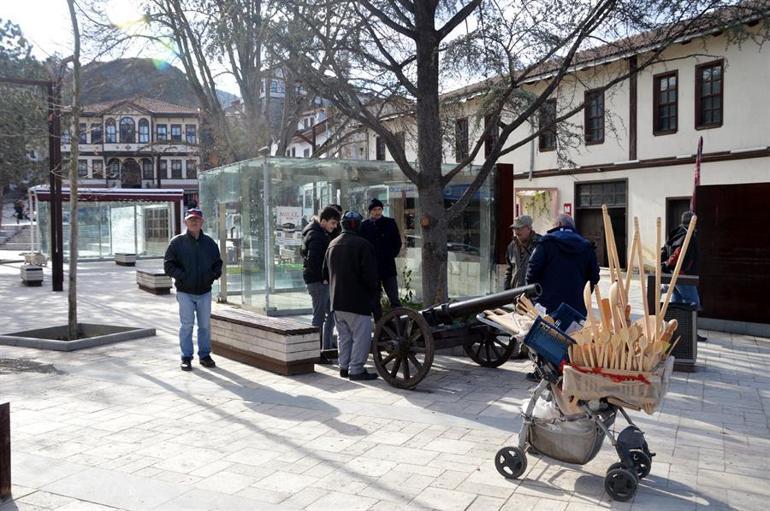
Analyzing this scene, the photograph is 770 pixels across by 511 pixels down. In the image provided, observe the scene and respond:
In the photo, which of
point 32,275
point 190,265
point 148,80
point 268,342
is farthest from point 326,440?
point 148,80

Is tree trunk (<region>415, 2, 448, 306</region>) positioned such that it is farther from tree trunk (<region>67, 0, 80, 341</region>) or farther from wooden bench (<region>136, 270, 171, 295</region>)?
wooden bench (<region>136, 270, 171, 295</region>)

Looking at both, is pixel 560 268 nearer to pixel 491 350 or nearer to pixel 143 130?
pixel 491 350

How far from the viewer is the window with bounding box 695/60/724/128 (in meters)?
21.0

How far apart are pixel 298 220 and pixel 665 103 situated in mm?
14951

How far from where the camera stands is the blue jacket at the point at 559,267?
679 cm

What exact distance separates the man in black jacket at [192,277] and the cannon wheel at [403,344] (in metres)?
2.15

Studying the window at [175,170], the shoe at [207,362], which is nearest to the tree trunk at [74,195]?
the shoe at [207,362]

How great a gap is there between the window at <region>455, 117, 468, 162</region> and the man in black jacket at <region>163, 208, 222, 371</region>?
5.66 metres

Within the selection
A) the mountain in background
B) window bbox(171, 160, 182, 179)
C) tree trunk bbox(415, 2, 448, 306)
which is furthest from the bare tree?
window bbox(171, 160, 182, 179)

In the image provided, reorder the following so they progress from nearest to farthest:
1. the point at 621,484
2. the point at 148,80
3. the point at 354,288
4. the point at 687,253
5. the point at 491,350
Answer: the point at 621,484
the point at 354,288
the point at 491,350
the point at 687,253
the point at 148,80

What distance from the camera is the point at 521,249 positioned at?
368 inches

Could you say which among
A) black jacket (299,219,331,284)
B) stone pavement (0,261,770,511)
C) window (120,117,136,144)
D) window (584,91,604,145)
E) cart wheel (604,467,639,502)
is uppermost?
window (120,117,136,144)

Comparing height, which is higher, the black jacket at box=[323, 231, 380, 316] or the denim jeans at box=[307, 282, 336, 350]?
the black jacket at box=[323, 231, 380, 316]

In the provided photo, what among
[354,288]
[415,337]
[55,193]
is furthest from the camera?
[55,193]
